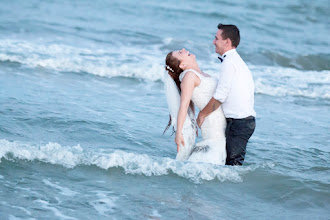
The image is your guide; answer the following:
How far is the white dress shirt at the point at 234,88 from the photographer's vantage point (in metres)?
5.12

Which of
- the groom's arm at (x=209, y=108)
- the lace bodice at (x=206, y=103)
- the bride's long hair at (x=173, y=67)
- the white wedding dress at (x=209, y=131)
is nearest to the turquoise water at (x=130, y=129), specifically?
the white wedding dress at (x=209, y=131)

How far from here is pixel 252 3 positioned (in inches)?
948

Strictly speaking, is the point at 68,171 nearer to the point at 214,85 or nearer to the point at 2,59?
the point at 214,85

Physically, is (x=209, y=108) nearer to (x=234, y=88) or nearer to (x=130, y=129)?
(x=234, y=88)

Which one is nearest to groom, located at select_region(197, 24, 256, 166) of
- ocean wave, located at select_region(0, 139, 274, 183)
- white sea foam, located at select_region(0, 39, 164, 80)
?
ocean wave, located at select_region(0, 139, 274, 183)

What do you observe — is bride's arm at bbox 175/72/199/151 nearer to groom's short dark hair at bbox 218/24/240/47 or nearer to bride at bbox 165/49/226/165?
bride at bbox 165/49/226/165

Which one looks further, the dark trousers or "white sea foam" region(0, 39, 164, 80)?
→ "white sea foam" region(0, 39, 164, 80)

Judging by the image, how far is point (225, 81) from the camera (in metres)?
5.12

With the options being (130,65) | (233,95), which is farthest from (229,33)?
(130,65)

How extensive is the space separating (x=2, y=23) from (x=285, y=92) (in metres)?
9.72

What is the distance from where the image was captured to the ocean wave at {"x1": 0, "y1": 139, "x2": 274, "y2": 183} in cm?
539

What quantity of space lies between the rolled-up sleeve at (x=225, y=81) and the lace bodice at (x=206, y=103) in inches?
5.3

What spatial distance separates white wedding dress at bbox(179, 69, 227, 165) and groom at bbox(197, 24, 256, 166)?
57mm

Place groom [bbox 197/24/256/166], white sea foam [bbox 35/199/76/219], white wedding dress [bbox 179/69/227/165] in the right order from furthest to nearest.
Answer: white wedding dress [bbox 179/69/227/165]
groom [bbox 197/24/256/166]
white sea foam [bbox 35/199/76/219]
